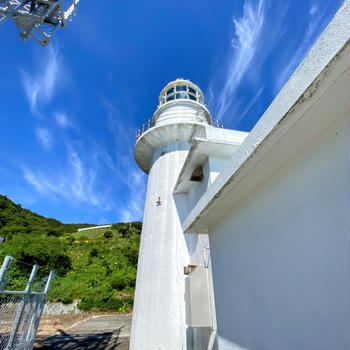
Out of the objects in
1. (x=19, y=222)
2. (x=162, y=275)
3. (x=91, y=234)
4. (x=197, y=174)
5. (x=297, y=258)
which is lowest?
(x=297, y=258)

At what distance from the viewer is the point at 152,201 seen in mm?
7969

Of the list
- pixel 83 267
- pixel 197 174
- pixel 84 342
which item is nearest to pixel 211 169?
pixel 197 174

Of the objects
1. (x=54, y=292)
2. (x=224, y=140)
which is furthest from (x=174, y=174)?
(x=54, y=292)

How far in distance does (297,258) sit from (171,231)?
205 inches

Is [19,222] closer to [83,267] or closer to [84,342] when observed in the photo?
[83,267]

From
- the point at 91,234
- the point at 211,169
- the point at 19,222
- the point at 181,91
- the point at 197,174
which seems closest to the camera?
the point at 211,169

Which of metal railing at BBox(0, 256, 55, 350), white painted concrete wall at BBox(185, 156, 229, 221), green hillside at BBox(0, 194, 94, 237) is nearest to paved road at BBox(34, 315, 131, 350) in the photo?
metal railing at BBox(0, 256, 55, 350)

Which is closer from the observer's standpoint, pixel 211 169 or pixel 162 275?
pixel 211 169

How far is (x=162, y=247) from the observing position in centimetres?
657

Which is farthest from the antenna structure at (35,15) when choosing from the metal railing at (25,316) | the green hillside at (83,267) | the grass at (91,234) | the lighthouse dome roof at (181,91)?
the grass at (91,234)

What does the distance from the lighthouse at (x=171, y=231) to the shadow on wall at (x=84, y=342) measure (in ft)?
11.4

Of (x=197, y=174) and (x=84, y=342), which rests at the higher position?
(x=197, y=174)

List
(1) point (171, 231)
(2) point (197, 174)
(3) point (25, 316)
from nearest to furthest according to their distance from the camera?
(3) point (25, 316)
(2) point (197, 174)
(1) point (171, 231)

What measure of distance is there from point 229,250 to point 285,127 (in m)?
2.03
